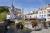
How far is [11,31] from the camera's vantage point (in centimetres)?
253

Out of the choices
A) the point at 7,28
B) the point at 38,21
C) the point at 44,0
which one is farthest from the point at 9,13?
the point at 44,0

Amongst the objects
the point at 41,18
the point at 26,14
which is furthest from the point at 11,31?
the point at 41,18

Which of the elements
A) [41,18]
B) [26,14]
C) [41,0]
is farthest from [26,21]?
[41,0]

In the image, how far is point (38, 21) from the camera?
2492 mm

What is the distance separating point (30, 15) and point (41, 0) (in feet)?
1.24

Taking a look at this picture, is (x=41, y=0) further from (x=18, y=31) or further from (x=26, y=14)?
(x=18, y=31)

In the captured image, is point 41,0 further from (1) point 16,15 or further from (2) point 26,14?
(1) point 16,15

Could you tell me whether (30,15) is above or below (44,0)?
below

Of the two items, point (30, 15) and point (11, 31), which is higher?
point (30, 15)

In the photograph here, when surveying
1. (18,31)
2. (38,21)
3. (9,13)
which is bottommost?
(18,31)

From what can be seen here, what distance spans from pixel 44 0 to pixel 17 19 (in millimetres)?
659

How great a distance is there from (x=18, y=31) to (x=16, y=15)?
32 centimetres

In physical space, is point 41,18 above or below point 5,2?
below

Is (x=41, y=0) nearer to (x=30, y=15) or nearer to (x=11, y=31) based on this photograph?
(x=30, y=15)
